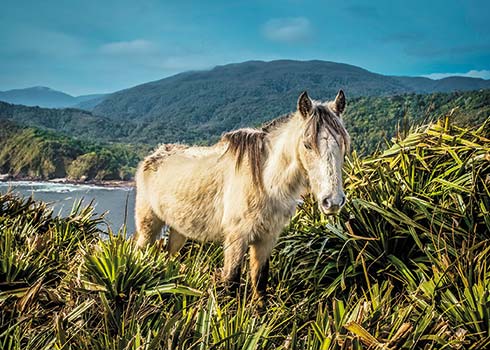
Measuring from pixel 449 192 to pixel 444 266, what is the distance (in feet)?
3.04

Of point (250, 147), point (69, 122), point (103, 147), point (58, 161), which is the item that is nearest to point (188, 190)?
point (250, 147)

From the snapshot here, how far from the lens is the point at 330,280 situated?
341 cm

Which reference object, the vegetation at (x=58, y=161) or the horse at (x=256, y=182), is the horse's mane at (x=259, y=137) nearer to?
the horse at (x=256, y=182)

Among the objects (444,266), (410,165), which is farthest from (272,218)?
(410,165)

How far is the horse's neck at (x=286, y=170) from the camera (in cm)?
307

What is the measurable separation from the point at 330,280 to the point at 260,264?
620 mm

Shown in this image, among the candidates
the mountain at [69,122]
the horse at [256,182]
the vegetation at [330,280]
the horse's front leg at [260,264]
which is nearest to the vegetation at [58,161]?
the horse at [256,182]

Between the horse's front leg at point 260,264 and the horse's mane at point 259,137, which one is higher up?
the horse's mane at point 259,137

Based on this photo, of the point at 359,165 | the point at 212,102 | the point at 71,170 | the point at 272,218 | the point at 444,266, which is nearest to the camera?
the point at 444,266

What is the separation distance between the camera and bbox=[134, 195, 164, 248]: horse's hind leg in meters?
4.50

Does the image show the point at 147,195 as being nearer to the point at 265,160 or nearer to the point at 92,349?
the point at 265,160

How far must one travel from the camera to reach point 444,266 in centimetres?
250

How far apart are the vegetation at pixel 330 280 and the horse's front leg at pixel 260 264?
0.49ft

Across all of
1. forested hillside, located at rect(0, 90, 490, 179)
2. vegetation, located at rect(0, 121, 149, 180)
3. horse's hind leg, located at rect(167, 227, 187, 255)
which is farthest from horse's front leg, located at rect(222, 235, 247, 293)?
vegetation, located at rect(0, 121, 149, 180)
